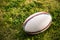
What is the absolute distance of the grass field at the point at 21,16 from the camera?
308 centimetres

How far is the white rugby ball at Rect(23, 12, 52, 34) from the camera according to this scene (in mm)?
2861

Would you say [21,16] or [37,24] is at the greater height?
[37,24]

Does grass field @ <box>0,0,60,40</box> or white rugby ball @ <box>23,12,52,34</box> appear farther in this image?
grass field @ <box>0,0,60,40</box>

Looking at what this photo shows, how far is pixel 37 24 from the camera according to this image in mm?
2871

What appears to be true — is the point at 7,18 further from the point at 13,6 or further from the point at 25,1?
the point at 25,1

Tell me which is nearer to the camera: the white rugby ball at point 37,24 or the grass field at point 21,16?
the white rugby ball at point 37,24

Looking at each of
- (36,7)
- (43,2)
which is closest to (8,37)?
(36,7)

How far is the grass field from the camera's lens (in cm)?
308

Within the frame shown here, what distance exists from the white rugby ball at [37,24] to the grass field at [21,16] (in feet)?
0.63

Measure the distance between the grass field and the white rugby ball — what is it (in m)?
Answer: 0.19

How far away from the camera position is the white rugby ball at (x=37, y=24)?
2861 mm

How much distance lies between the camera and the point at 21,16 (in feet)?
11.2

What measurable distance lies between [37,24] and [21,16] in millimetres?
640

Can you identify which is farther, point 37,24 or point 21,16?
point 21,16
